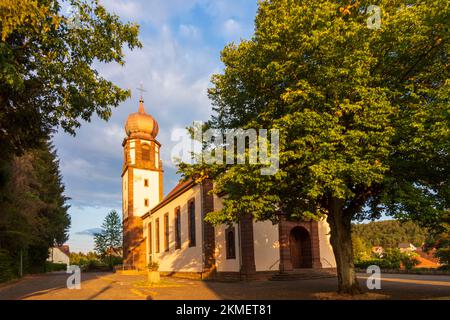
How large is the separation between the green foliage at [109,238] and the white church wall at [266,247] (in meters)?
51.8

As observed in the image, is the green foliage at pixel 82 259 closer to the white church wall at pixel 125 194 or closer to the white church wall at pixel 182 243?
the white church wall at pixel 125 194

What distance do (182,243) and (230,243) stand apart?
9.17 meters

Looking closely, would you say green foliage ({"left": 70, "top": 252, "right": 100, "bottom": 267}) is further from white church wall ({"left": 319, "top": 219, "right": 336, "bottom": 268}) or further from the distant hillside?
the distant hillside

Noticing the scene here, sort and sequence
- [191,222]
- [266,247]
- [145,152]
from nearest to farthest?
[266,247] < [191,222] < [145,152]

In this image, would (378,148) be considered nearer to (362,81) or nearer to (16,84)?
(362,81)

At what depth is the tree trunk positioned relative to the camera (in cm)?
1484

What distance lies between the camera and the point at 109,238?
7400 centimetres

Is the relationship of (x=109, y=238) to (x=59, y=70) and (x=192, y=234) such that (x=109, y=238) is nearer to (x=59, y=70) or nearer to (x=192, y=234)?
(x=192, y=234)

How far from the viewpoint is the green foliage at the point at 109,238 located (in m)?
73.1

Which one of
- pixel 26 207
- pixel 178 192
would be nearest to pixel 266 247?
pixel 178 192

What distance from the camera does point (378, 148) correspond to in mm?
11703

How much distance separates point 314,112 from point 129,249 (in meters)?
39.9

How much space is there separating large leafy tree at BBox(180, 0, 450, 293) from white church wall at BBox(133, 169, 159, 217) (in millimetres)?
35485

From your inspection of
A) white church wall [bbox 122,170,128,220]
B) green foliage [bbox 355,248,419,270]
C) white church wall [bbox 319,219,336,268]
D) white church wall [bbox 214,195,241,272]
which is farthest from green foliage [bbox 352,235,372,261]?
white church wall [bbox 122,170,128,220]
